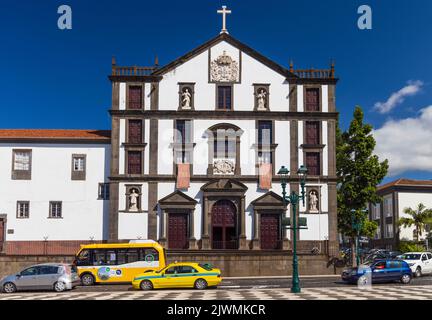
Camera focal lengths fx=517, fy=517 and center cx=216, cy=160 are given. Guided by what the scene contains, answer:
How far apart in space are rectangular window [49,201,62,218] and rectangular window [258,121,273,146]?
16672 millimetres

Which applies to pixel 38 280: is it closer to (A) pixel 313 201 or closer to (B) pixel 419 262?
(B) pixel 419 262

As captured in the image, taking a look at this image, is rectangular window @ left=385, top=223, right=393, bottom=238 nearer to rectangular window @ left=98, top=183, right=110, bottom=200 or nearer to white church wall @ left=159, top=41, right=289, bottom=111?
white church wall @ left=159, top=41, right=289, bottom=111

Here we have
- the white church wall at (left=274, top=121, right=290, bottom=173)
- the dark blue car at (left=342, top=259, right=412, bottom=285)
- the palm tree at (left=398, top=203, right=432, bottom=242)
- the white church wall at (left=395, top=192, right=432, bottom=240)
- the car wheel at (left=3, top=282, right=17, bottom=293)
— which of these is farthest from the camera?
the white church wall at (left=395, top=192, right=432, bottom=240)

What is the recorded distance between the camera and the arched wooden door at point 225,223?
40250mm

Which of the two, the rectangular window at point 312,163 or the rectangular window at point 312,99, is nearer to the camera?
the rectangular window at point 312,163

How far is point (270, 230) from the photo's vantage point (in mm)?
40281

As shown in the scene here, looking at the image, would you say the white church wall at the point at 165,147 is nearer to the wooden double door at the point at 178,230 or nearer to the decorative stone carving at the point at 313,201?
the wooden double door at the point at 178,230

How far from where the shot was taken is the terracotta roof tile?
41750 mm

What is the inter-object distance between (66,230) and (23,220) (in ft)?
11.2

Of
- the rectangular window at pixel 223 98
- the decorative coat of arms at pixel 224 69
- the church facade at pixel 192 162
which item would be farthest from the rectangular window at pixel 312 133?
the decorative coat of arms at pixel 224 69

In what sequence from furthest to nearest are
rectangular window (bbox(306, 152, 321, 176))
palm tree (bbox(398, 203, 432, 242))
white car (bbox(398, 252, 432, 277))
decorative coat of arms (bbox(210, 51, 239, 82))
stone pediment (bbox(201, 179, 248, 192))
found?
palm tree (bbox(398, 203, 432, 242))
decorative coat of arms (bbox(210, 51, 239, 82))
rectangular window (bbox(306, 152, 321, 176))
stone pediment (bbox(201, 179, 248, 192))
white car (bbox(398, 252, 432, 277))

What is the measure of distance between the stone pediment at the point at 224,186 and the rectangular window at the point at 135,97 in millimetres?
8440

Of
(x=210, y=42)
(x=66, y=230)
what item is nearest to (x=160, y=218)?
(x=66, y=230)

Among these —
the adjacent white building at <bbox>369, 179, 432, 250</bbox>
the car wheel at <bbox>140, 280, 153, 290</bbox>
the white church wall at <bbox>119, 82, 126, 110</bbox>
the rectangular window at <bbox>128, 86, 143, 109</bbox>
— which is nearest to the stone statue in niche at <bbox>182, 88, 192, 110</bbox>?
the rectangular window at <bbox>128, 86, 143, 109</bbox>
